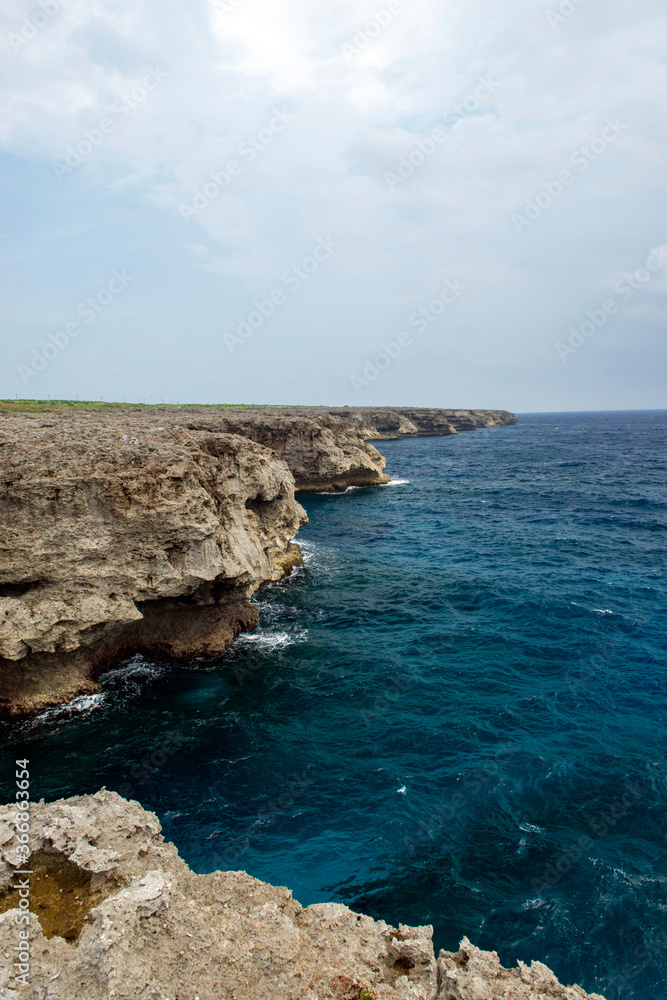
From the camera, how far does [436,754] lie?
61.3 ft

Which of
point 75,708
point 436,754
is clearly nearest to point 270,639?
point 75,708

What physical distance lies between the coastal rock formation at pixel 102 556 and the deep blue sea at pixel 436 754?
185 centimetres

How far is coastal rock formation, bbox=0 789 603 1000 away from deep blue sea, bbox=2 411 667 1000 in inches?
167

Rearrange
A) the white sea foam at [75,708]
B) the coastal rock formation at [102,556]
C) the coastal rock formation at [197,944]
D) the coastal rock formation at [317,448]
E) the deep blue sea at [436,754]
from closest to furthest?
the coastal rock formation at [197,944], the deep blue sea at [436,754], the coastal rock formation at [102,556], the white sea foam at [75,708], the coastal rock formation at [317,448]

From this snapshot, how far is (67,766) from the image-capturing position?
18281mm

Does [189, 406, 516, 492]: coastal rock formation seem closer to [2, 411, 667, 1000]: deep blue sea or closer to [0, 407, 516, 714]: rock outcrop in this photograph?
[2, 411, 667, 1000]: deep blue sea

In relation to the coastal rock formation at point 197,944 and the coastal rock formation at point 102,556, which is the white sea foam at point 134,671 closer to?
the coastal rock formation at point 102,556

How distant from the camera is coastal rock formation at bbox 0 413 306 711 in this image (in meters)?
20.2

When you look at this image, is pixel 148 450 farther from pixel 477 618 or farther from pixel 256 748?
pixel 477 618

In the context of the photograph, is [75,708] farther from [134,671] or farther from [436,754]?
[436,754]

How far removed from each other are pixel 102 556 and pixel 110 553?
33cm

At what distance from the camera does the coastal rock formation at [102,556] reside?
2017cm

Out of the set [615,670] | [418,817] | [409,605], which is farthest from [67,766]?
[615,670]

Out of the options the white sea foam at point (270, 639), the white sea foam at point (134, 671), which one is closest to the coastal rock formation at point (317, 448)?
the white sea foam at point (270, 639)
